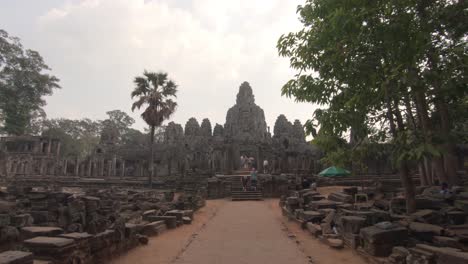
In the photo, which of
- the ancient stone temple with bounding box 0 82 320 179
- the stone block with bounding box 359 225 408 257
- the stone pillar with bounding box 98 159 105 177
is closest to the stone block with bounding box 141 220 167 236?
the stone block with bounding box 359 225 408 257

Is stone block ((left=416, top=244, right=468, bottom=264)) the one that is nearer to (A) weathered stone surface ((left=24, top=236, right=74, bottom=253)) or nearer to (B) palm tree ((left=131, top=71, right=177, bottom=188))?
(A) weathered stone surface ((left=24, top=236, right=74, bottom=253))

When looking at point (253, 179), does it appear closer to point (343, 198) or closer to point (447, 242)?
point (343, 198)

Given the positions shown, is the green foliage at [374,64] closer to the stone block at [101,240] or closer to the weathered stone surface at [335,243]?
the weathered stone surface at [335,243]

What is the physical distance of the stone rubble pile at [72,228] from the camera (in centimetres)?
505

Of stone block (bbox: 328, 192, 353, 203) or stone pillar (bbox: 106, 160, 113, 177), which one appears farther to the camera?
stone pillar (bbox: 106, 160, 113, 177)

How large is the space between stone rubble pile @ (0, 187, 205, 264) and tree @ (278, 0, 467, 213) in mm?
5114

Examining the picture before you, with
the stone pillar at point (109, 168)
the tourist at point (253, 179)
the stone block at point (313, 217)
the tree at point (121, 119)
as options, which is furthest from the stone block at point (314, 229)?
the tree at point (121, 119)

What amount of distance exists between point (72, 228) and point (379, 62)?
8.44 meters

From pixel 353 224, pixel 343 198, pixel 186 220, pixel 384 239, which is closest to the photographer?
pixel 384 239

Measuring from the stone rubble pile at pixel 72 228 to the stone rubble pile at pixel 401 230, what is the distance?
490 cm

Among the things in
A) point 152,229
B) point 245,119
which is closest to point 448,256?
point 152,229

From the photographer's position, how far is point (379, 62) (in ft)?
21.3

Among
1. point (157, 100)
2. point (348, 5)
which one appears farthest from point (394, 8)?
point (157, 100)

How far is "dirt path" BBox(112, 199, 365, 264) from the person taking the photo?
6691 millimetres
